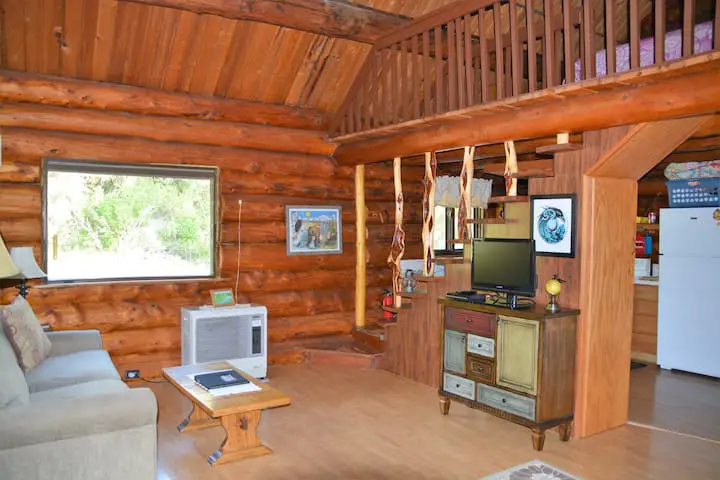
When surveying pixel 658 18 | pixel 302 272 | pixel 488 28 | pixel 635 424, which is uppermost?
pixel 488 28

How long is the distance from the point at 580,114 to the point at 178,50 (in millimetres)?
3765

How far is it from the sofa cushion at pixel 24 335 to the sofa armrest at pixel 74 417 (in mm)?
1290

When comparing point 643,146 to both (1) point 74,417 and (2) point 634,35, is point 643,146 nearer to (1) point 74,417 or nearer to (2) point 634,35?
(2) point 634,35

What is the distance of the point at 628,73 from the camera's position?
11.9 ft

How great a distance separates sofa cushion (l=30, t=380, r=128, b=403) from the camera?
11.3ft

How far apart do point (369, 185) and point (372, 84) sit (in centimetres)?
164

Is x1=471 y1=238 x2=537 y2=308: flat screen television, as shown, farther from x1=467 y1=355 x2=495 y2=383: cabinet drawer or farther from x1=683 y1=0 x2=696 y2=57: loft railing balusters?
x1=683 y1=0 x2=696 y2=57: loft railing balusters

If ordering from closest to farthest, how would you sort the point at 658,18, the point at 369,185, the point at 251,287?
the point at 658,18, the point at 251,287, the point at 369,185

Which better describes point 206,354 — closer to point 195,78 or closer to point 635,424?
point 195,78

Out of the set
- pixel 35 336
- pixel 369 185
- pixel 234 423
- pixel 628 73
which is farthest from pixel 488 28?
pixel 35 336

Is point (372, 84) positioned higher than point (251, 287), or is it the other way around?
point (372, 84)

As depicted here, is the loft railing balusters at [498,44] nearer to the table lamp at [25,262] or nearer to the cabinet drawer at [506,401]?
the cabinet drawer at [506,401]

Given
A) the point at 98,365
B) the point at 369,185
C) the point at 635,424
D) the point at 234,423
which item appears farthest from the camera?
the point at 369,185

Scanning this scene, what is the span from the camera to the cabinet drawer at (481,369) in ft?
15.5
